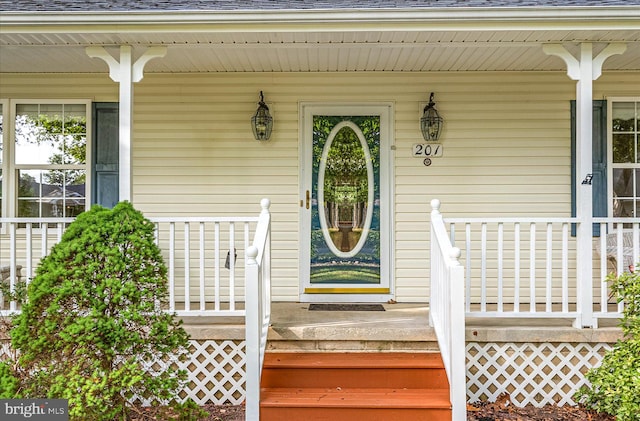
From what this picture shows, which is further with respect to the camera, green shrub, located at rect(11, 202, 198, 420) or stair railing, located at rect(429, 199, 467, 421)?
stair railing, located at rect(429, 199, 467, 421)

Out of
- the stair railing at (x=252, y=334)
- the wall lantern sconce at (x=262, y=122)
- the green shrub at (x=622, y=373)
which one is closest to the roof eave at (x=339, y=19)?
the wall lantern sconce at (x=262, y=122)

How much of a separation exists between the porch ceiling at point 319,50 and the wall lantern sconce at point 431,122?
0.41m

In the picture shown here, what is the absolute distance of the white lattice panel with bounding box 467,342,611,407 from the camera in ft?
13.0

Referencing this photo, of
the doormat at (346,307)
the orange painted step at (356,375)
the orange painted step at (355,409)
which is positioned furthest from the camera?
the doormat at (346,307)

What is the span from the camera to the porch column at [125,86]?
4078 millimetres

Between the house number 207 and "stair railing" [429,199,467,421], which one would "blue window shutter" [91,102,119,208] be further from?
"stair railing" [429,199,467,421]

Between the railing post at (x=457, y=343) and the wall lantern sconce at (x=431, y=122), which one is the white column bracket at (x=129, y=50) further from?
the railing post at (x=457, y=343)

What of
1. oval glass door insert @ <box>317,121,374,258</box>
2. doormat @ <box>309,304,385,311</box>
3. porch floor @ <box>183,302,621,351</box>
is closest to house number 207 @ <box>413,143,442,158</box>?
oval glass door insert @ <box>317,121,374,258</box>

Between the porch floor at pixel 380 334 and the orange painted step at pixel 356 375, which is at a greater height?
the porch floor at pixel 380 334

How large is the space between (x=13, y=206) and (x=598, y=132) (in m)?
6.15

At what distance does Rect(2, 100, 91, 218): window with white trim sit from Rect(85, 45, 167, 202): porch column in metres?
1.44

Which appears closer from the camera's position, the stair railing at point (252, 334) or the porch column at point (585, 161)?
the stair railing at point (252, 334)

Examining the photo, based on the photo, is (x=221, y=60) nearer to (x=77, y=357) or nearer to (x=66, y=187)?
(x=66, y=187)

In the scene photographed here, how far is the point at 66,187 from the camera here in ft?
17.5
